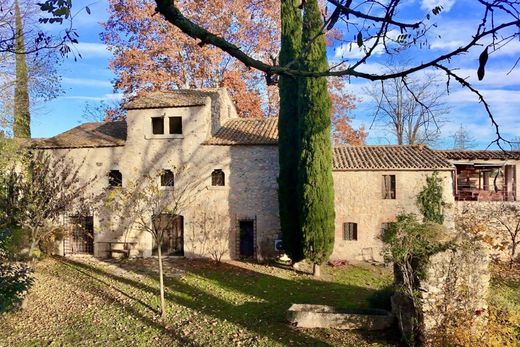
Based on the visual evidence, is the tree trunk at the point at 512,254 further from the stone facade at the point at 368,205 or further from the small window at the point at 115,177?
the small window at the point at 115,177

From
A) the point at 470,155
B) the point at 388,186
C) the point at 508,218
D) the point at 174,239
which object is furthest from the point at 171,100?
the point at 508,218

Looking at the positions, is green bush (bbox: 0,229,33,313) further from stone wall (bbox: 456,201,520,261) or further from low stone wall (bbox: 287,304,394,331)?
stone wall (bbox: 456,201,520,261)

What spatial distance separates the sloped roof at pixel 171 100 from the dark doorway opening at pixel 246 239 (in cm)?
571

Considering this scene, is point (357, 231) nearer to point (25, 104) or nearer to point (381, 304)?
point (381, 304)

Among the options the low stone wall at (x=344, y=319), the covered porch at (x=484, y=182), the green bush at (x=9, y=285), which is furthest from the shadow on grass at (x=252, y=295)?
the covered porch at (x=484, y=182)

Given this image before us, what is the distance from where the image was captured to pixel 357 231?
16.5 m

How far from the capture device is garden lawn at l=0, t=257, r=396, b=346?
9164mm

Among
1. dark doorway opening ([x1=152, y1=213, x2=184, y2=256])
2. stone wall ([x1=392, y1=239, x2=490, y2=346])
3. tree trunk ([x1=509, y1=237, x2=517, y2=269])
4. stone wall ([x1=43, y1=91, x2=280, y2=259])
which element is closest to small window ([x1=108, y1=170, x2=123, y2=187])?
stone wall ([x1=43, y1=91, x2=280, y2=259])

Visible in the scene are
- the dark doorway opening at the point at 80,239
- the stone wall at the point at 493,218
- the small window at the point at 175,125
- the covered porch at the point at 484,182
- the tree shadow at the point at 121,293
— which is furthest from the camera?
the covered porch at the point at 484,182

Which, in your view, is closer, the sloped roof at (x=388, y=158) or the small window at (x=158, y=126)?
the sloped roof at (x=388, y=158)

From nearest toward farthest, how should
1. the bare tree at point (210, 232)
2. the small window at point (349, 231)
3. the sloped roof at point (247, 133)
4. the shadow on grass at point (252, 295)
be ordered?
1. the shadow on grass at point (252, 295)
2. the small window at point (349, 231)
3. the sloped roof at point (247, 133)
4. the bare tree at point (210, 232)

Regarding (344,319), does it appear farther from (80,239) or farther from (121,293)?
(80,239)

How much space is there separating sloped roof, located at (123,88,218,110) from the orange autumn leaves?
160 inches

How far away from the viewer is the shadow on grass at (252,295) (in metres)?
9.66
